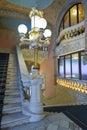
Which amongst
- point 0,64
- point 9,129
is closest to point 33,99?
point 9,129

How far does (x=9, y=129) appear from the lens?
321 centimetres

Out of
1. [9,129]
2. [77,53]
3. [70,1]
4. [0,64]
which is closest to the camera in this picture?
[9,129]

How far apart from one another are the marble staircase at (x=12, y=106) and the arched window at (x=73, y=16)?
14.5 ft

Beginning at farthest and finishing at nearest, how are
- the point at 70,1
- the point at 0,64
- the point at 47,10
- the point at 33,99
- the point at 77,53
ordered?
the point at 47,10 < the point at 70,1 < the point at 77,53 < the point at 0,64 < the point at 33,99

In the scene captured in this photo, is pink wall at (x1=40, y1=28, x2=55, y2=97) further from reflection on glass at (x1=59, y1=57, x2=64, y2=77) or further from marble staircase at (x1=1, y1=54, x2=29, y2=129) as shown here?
marble staircase at (x1=1, y1=54, x2=29, y2=129)

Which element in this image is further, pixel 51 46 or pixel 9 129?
pixel 51 46

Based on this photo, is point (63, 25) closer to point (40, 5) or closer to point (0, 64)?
point (40, 5)

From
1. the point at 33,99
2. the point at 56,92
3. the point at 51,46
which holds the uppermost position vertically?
the point at 51,46

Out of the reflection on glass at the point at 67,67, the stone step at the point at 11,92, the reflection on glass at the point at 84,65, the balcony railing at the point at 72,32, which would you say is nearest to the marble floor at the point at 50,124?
the stone step at the point at 11,92

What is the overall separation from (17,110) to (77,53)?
461 centimetres

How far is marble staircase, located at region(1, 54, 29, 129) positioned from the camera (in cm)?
336

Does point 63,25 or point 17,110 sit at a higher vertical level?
point 63,25

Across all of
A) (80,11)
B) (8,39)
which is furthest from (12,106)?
(8,39)

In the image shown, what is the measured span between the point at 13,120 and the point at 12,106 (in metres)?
0.55
